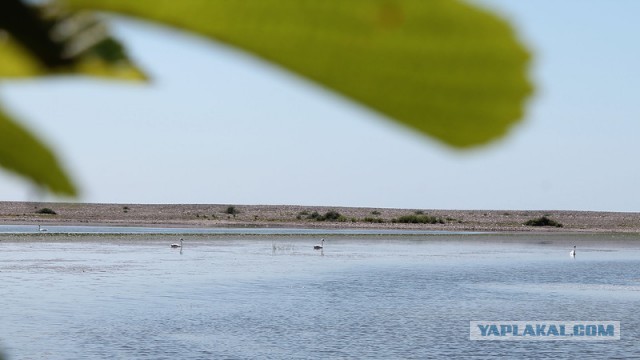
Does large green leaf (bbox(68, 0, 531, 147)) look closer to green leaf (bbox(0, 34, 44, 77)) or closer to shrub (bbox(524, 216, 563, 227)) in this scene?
green leaf (bbox(0, 34, 44, 77))

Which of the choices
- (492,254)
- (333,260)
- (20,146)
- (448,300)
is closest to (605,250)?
(492,254)

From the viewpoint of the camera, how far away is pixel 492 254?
49219 mm

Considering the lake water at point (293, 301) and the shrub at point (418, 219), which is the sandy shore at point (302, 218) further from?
the lake water at point (293, 301)

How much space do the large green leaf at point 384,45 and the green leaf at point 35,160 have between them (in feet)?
0.38

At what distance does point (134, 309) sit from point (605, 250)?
121ft

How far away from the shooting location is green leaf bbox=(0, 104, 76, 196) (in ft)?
1.11

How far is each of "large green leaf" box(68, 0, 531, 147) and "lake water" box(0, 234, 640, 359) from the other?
19.0 m

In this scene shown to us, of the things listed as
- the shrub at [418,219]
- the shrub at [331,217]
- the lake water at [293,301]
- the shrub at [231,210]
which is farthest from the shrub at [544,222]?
the lake water at [293,301]

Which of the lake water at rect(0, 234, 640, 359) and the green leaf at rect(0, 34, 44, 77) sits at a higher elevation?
the green leaf at rect(0, 34, 44, 77)

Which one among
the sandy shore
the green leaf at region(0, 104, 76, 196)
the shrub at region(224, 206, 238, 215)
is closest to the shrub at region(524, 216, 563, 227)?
the sandy shore

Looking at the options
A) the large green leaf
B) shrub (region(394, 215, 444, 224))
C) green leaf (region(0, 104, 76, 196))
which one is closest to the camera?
the large green leaf

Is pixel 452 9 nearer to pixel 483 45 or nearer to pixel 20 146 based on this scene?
pixel 483 45

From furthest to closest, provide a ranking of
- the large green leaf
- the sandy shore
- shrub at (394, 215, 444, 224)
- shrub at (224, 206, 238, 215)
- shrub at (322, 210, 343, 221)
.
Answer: shrub at (224, 206, 238, 215)
shrub at (322, 210, 343, 221)
shrub at (394, 215, 444, 224)
the sandy shore
the large green leaf

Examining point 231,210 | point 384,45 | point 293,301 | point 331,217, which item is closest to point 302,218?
point 331,217
